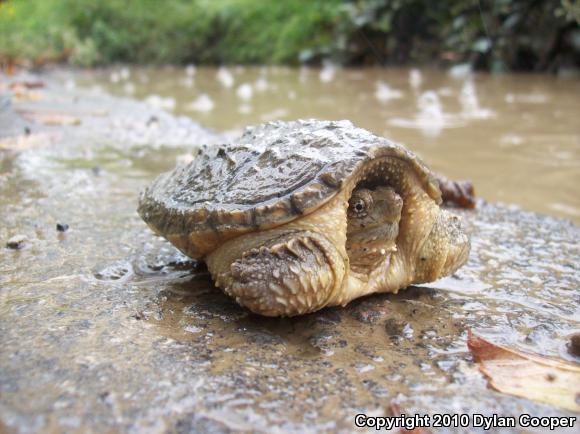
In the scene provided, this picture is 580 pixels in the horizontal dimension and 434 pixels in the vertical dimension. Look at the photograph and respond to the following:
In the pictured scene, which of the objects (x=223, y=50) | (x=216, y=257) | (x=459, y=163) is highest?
(x=223, y=50)

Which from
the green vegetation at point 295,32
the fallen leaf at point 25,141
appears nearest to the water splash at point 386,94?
the green vegetation at point 295,32

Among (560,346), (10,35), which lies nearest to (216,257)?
(560,346)

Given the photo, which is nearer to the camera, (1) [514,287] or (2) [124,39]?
(1) [514,287]

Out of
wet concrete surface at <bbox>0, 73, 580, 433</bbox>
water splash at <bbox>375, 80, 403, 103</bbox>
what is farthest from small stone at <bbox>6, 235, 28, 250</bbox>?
water splash at <bbox>375, 80, 403, 103</bbox>

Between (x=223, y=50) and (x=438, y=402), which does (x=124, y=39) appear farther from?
(x=438, y=402)

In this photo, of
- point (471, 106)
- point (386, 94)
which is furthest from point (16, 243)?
point (386, 94)

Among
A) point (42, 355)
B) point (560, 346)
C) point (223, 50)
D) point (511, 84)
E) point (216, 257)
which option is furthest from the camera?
point (223, 50)

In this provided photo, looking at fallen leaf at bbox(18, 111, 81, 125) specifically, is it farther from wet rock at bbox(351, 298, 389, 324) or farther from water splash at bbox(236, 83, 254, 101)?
wet rock at bbox(351, 298, 389, 324)

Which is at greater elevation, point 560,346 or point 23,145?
Result: point 23,145
